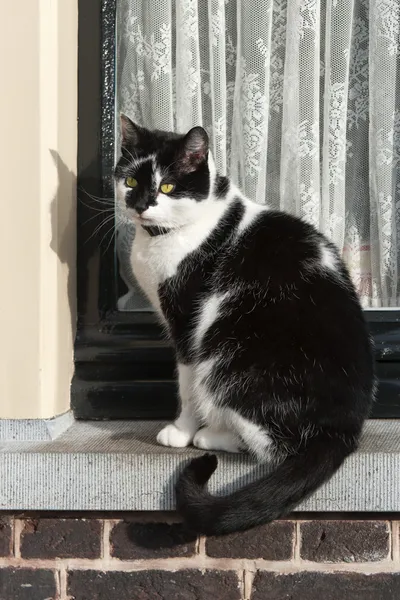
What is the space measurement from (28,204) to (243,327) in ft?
2.21

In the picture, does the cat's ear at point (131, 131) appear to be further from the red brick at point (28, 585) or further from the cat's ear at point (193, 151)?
the red brick at point (28, 585)

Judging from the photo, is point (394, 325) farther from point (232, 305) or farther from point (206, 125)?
point (206, 125)

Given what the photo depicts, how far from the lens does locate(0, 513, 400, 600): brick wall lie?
1.69 m

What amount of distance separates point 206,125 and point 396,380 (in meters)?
0.94

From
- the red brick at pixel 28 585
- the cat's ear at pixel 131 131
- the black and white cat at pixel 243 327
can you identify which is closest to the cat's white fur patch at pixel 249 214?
the black and white cat at pixel 243 327

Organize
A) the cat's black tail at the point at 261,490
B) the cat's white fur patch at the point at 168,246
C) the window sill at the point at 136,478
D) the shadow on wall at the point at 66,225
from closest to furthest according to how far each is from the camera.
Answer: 1. the cat's black tail at the point at 261,490
2. the window sill at the point at 136,478
3. the cat's white fur patch at the point at 168,246
4. the shadow on wall at the point at 66,225

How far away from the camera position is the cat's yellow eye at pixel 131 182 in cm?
175

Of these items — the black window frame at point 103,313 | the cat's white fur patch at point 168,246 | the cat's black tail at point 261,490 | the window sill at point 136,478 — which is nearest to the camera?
the cat's black tail at point 261,490

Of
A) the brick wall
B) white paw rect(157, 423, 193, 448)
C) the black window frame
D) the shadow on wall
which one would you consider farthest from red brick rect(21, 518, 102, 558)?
the shadow on wall

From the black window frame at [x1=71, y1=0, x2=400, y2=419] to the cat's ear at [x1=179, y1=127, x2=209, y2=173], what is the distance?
43 cm

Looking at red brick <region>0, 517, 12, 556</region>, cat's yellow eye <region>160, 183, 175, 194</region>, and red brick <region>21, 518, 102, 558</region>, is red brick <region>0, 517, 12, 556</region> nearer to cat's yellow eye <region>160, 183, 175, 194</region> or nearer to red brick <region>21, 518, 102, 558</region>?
red brick <region>21, 518, 102, 558</region>

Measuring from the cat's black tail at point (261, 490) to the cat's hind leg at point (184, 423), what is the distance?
0.19 m

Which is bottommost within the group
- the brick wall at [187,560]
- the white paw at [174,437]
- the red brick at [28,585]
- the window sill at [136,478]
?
the red brick at [28,585]

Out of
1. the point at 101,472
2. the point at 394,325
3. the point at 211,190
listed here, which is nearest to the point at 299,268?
the point at 211,190
